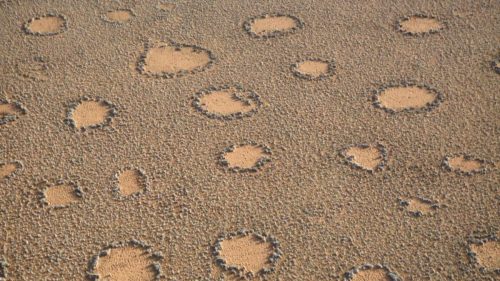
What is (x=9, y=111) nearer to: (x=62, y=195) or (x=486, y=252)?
(x=62, y=195)

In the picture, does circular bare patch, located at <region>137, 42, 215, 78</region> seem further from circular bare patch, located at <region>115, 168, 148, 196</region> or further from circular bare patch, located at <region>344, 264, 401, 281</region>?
circular bare patch, located at <region>344, 264, 401, 281</region>

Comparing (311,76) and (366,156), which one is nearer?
(366,156)

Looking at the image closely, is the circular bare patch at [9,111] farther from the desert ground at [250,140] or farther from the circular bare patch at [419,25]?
the circular bare patch at [419,25]

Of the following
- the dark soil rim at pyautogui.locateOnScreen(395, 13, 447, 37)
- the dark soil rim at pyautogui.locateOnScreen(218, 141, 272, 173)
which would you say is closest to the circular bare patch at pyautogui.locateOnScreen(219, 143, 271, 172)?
the dark soil rim at pyautogui.locateOnScreen(218, 141, 272, 173)

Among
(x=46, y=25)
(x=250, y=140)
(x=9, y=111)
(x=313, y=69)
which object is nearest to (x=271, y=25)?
(x=313, y=69)

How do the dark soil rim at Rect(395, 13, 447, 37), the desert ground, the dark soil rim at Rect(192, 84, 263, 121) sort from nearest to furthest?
1. the desert ground
2. the dark soil rim at Rect(192, 84, 263, 121)
3. the dark soil rim at Rect(395, 13, 447, 37)

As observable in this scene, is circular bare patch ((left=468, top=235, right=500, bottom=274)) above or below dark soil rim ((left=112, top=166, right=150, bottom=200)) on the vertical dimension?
below

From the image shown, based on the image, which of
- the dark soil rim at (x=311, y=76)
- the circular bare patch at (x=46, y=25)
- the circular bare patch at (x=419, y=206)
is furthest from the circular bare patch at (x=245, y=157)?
the circular bare patch at (x=46, y=25)
